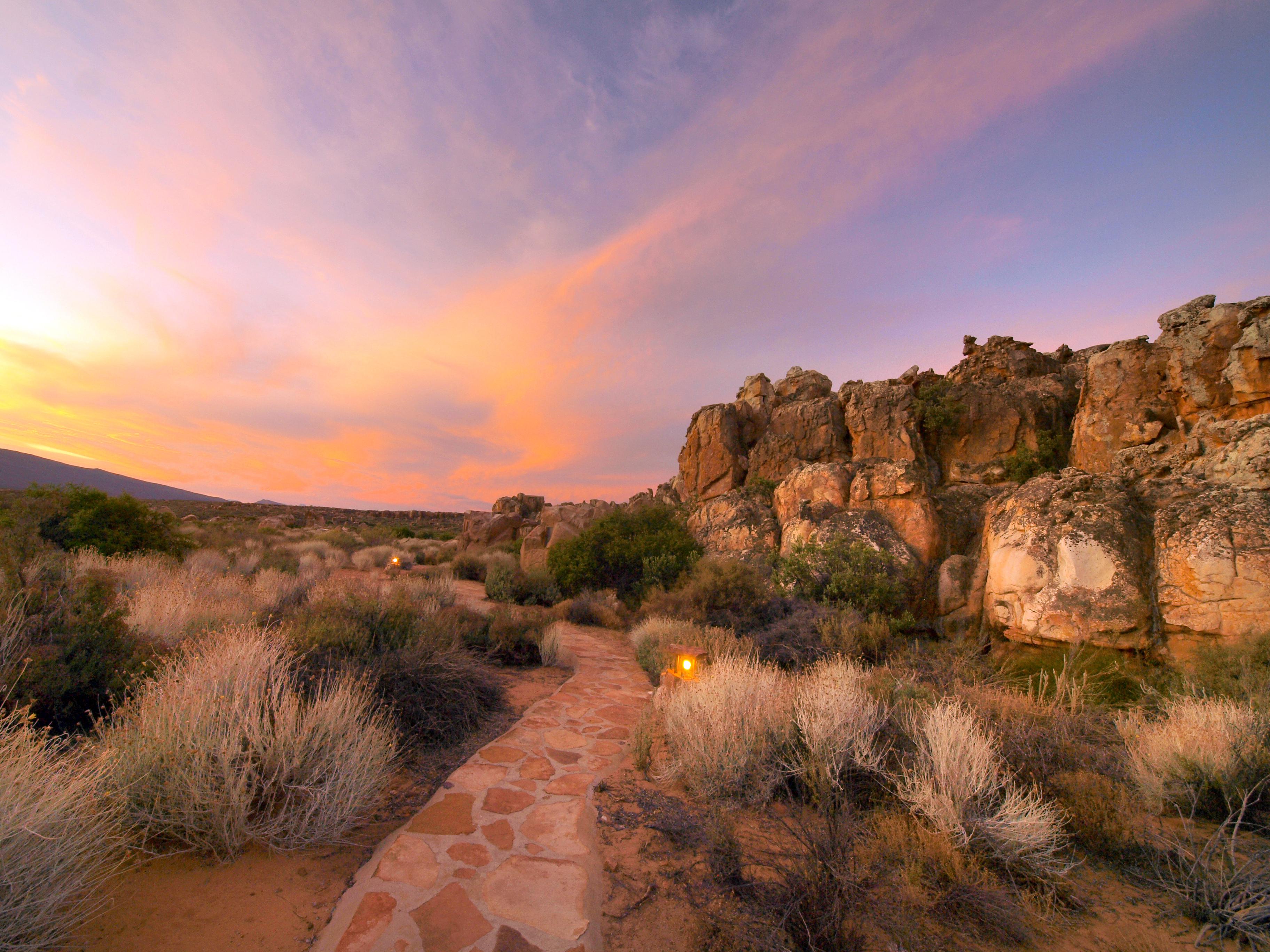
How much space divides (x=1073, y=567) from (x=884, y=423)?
482 inches

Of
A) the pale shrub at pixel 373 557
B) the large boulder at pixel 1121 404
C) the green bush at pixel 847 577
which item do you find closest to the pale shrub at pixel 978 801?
the green bush at pixel 847 577

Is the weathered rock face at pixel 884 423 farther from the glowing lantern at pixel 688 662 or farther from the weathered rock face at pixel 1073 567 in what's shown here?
the glowing lantern at pixel 688 662

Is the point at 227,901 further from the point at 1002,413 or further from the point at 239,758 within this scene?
the point at 1002,413

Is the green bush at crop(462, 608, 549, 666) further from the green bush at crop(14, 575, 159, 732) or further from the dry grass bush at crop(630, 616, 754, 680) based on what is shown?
the green bush at crop(14, 575, 159, 732)

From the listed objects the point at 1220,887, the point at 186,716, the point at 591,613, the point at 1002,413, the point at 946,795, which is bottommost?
the point at 591,613

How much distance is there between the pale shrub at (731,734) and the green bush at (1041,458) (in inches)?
671

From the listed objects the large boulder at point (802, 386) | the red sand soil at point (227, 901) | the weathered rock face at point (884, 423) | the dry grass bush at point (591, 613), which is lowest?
the dry grass bush at point (591, 613)

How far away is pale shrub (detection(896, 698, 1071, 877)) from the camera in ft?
9.01

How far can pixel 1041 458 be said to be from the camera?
16922mm

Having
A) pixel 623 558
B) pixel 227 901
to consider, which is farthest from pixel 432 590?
pixel 227 901

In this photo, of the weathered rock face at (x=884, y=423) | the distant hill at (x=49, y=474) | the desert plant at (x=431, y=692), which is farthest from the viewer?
the distant hill at (x=49, y=474)

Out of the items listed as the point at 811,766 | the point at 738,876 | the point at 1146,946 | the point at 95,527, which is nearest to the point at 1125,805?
the point at 1146,946

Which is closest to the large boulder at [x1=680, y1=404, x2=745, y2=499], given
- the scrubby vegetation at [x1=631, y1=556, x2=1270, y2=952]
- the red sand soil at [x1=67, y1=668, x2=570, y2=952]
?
the scrubby vegetation at [x1=631, y1=556, x2=1270, y2=952]

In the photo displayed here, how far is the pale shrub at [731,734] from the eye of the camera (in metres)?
3.62
